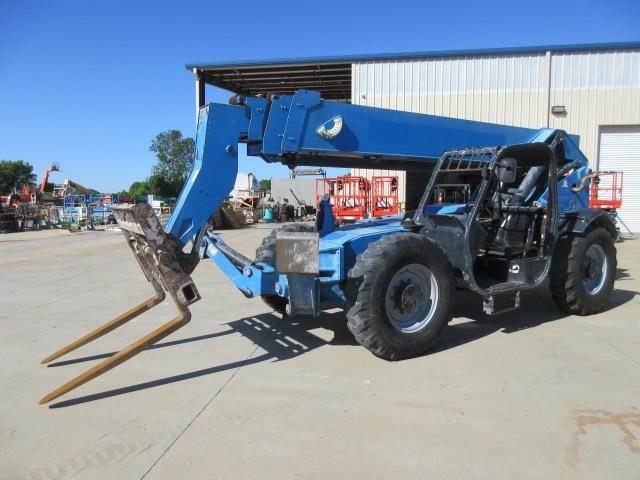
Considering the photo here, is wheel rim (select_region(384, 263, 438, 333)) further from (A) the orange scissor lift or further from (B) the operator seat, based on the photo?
(A) the orange scissor lift

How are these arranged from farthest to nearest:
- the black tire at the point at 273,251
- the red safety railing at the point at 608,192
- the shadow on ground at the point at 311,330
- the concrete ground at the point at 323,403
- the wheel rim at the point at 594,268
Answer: the red safety railing at the point at 608,192
the wheel rim at the point at 594,268
the black tire at the point at 273,251
the shadow on ground at the point at 311,330
the concrete ground at the point at 323,403

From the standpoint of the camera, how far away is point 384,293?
4652mm

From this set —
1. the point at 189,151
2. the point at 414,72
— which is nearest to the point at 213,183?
the point at 414,72

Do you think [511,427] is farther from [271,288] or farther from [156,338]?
[156,338]

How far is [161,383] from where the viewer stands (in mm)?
4395

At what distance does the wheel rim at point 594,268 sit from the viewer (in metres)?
6.55

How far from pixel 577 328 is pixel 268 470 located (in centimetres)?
459

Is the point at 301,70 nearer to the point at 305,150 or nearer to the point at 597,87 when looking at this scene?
the point at 597,87

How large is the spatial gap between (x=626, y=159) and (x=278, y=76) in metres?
15.2

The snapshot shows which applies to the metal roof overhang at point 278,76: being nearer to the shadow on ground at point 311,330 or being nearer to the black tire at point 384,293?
the shadow on ground at point 311,330

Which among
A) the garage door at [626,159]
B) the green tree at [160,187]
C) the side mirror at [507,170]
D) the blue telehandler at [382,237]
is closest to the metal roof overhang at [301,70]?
the garage door at [626,159]

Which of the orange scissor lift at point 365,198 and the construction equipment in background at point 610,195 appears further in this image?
the orange scissor lift at point 365,198

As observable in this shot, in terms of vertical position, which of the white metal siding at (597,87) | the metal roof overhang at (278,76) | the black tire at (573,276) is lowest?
the black tire at (573,276)

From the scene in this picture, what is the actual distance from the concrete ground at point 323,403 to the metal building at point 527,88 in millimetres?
13484
